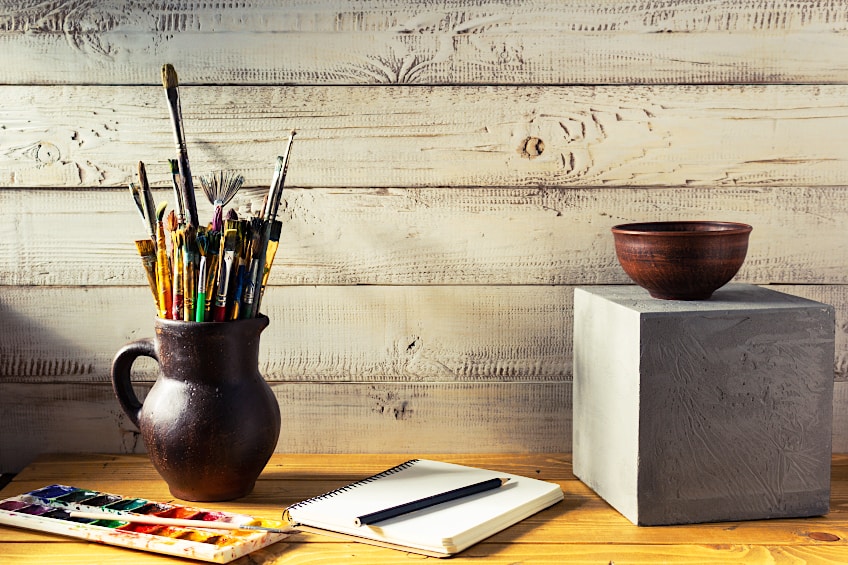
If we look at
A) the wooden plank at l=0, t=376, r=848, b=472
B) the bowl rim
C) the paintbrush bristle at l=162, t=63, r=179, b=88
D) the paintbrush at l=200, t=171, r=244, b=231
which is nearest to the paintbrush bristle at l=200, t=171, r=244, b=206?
the paintbrush at l=200, t=171, r=244, b=231

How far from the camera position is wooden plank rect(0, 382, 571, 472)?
1.12 meters

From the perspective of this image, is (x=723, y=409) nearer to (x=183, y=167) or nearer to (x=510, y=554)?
(x=510, y=554)

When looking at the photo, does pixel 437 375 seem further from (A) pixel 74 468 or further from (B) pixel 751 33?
(B) pixel 751 33

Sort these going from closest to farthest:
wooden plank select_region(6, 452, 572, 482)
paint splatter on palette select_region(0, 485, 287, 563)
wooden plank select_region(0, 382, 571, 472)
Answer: paint splatter on palette select_region(0, 485, 287, 563)
wooden plank select_region(6, 452, 572, 482)
wooden plank select_region(0, 382, 571, 472)

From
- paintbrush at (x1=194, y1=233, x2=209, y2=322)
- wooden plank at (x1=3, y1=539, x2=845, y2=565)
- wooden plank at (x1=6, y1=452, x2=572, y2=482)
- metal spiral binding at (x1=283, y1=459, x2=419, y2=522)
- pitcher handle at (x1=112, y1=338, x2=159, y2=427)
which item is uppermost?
paintbrush at (x1=194, y1=233, x2=209, y2=322)

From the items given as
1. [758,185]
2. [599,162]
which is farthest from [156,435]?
[758,185]

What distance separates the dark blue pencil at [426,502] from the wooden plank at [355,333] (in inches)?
8.7

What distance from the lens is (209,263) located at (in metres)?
0.88

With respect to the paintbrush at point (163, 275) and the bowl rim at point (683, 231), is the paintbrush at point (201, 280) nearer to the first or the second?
the paintbrush at point (163, 275)

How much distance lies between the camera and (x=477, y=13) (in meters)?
1.06

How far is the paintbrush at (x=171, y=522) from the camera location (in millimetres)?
801

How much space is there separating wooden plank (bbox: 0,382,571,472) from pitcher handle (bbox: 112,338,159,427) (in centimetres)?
18

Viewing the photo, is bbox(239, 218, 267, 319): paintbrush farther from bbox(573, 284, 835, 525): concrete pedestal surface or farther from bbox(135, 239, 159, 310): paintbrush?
bbox(573, 284, 835, 525): concrete pedestal surface

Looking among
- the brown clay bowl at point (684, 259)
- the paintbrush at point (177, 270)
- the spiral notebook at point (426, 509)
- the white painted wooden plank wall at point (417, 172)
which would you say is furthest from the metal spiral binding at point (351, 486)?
the brown clay bowl at point (684, 259)
